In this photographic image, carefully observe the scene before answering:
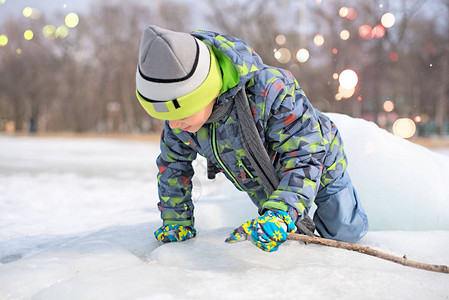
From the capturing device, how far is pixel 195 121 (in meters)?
1.12

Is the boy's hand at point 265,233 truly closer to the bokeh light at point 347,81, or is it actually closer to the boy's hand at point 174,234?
the boy's hand at point 174,234

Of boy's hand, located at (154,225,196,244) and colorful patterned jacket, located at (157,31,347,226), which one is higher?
colorful patterned jacket, located at (157,31,347,226)

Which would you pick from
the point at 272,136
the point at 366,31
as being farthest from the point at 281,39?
the point at 272,136

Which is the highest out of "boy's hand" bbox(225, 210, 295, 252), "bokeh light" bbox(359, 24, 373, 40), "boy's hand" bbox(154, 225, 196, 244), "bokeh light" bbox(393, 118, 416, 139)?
"bokeh light" bbox(359, 24, 373, 40)

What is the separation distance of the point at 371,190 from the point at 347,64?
4.00 m

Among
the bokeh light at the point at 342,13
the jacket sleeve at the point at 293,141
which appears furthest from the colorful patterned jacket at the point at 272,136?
the bokeh light at the point at 342,13

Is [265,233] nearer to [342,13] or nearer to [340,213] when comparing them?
[340,213]

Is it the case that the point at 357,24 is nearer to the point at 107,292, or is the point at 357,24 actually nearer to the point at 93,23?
the point at 107,292

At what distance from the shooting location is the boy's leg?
4.41 feet

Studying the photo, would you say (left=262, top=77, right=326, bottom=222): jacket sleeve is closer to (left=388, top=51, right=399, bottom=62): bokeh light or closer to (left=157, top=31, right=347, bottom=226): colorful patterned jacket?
(left=157, top=31, right=347, bottom=226): colorful patterned jacket

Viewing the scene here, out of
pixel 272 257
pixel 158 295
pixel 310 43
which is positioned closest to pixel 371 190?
pixel 272 257

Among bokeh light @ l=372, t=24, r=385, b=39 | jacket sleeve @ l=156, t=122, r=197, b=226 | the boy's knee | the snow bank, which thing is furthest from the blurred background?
jacket sleeve @ l=156, t=122, r=197, b=226

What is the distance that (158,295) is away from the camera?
85 centimetres

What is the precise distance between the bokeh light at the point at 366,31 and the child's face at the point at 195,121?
4.54 meters
